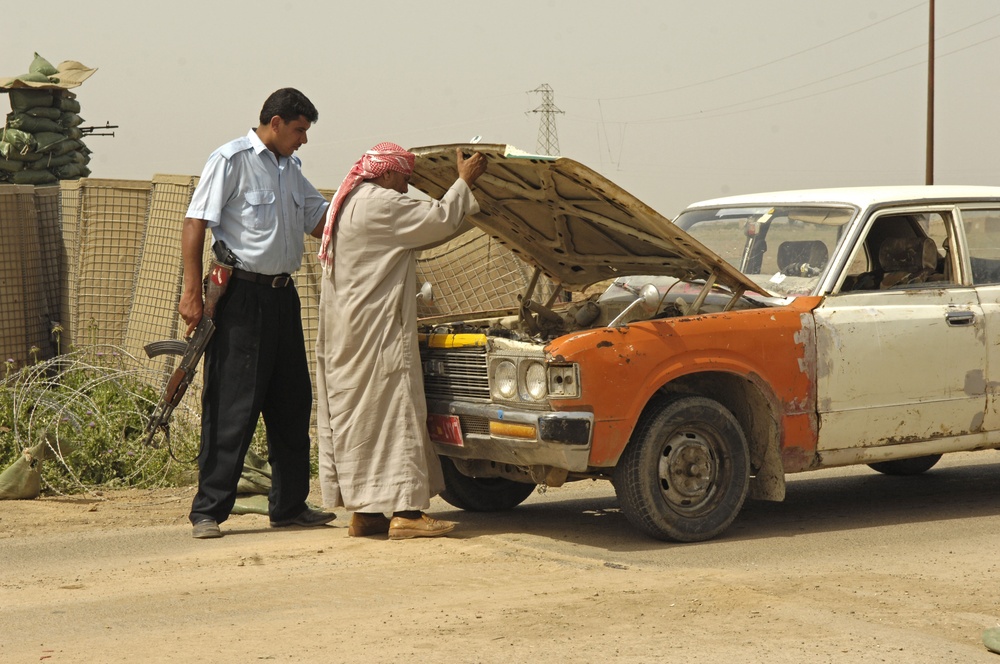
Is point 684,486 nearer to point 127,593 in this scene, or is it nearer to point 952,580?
point 952,580

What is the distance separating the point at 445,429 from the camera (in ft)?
22.0

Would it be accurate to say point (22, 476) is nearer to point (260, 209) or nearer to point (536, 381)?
point (260, 209)

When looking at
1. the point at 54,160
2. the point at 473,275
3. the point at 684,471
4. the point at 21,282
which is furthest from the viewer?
the point at 54,160

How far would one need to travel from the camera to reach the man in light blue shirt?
677cm

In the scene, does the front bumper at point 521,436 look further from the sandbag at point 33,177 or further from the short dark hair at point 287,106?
the sandbag at point 33,177

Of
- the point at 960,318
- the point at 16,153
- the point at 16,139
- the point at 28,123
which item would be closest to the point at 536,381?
the point at 960,318

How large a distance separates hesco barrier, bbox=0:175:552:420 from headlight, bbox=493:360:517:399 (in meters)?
4.51

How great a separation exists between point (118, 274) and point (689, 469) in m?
7.36

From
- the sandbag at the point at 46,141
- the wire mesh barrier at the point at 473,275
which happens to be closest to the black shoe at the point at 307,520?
the wire mesh barrier at the point at 473,275

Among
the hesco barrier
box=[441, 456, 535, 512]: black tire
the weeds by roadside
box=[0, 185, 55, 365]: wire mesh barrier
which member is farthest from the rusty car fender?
box=[0, 185, 55, 365]: wire mesh barrier

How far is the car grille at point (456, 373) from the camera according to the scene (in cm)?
649

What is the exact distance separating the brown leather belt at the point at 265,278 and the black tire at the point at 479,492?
1.39 metres

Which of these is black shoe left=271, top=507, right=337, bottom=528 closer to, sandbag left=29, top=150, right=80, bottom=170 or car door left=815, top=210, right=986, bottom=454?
car door left=815, top=210, right=986, bottom=454

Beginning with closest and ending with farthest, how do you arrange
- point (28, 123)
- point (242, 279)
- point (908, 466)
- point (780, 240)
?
point (242, 279)
point (780, 240)
point (908, 466)
point (28, 123)
